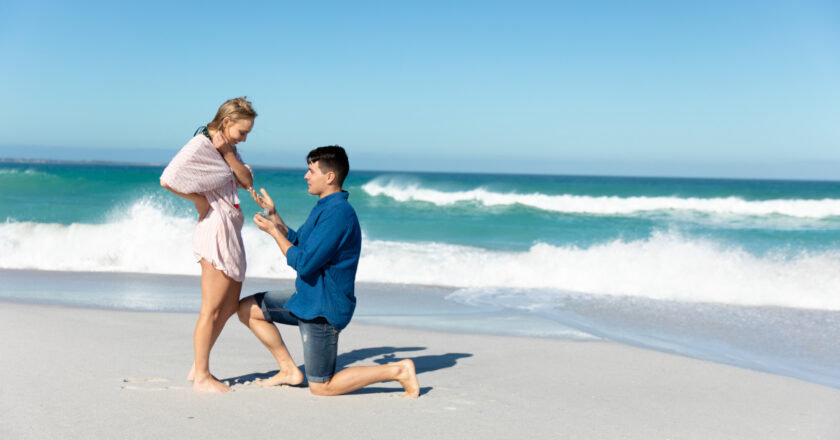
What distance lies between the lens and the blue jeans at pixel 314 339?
3672mm

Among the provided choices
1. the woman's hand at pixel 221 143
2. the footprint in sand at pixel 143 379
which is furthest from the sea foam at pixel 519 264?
the woman's hand at pixel 221 143

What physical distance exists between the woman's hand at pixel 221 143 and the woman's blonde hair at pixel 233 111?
4 cm

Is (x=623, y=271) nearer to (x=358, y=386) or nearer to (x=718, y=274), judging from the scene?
(x=718, y=274)

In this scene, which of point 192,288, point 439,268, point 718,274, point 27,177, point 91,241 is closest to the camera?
point 192,288

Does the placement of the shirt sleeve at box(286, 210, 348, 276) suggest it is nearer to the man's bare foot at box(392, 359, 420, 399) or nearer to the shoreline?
the man's bare foot at box(392, 359, 420, 399)

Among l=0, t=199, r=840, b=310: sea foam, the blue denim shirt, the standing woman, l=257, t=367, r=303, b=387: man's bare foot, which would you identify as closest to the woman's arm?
the standing woman

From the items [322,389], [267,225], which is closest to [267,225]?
[267,225]

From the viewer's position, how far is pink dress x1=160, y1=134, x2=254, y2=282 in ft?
11.7

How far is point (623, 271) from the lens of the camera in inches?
389

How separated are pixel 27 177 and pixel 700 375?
33.4 meters

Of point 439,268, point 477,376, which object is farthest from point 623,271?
point 477,376

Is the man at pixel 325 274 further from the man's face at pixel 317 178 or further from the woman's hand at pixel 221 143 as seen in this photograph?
the woman's hand at pixel 221 143

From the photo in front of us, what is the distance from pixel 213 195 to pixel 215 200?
0.03 meters

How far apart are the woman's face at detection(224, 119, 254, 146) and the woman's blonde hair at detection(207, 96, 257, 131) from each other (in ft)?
0.08
